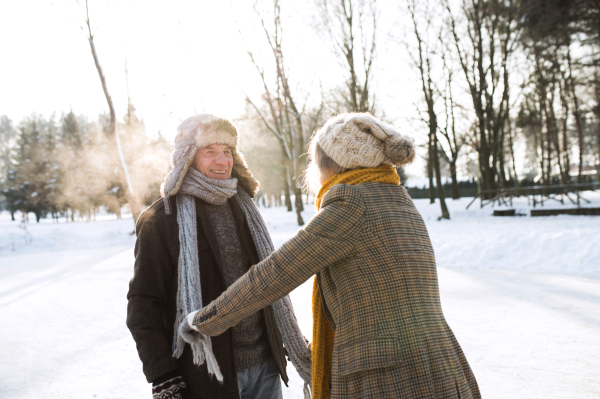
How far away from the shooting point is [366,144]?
1496 mm

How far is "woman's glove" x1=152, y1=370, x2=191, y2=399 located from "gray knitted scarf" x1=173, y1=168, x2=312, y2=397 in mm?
88

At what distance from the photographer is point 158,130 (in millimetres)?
21578

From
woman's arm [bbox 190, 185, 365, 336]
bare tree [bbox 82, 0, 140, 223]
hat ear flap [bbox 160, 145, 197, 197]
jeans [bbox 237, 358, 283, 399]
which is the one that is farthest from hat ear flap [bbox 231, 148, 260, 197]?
bare tree [bbox 82, 0, 140, 223]

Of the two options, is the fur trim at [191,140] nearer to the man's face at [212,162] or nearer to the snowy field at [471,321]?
the man's face at [212,162]

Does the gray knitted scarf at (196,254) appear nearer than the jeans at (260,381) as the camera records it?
Yes

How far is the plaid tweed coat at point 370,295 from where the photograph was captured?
1277 millimetres

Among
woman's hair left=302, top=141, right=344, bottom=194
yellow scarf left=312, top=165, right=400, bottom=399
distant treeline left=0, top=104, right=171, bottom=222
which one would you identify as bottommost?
yellow scarf left=312, top=165, right=400, bottom=399

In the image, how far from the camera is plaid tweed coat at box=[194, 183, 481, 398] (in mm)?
1277

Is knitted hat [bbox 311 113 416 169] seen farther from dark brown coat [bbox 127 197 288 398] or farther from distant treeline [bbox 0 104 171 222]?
distant treeline [bbox 0 104 171 222]

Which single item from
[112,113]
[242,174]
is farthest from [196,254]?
[112,113]

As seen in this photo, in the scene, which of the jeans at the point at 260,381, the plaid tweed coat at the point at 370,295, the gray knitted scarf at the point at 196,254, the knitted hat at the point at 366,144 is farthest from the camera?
the jeans at the point at 260,381

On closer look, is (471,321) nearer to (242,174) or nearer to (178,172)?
(242,174)

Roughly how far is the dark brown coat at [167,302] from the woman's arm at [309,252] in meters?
0.56

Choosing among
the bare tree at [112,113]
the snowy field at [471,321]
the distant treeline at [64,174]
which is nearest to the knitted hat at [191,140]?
the snowy field at [471,321]
